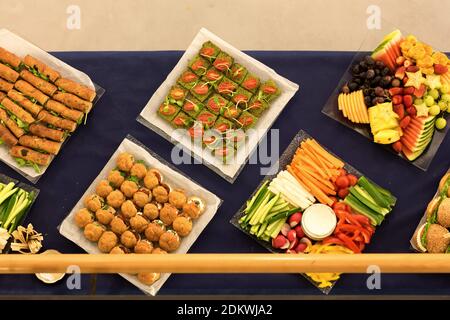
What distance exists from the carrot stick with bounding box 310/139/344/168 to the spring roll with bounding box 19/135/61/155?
1363 mm

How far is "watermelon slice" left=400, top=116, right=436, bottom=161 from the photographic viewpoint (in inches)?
135

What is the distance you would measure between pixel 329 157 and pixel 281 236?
502 mm

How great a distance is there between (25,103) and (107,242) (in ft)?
2.98

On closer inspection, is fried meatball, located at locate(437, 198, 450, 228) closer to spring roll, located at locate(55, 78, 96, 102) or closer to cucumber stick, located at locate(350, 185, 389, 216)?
cucumber stick, located at locate(350, 185, 389, 216)

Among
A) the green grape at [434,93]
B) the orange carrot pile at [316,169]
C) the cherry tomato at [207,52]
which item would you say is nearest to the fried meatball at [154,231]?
the orange carrot pile at [316,169]

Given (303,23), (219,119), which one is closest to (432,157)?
(219,119)

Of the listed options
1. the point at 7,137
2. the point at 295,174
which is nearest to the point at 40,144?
the point at 7,137

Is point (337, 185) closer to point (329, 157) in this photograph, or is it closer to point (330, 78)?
point (329, 157)

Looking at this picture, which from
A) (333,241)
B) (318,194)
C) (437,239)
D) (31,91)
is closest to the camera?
(437,239)

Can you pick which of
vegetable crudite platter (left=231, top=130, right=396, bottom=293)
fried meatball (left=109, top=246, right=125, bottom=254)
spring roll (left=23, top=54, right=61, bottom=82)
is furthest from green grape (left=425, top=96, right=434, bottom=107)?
spring roll (left=23, top=54, right=61, bottom=82)

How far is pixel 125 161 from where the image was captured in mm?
3441

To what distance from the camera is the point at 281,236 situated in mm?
3320

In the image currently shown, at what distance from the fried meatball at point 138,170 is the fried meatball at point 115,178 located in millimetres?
65

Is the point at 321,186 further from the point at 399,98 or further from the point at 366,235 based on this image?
the point at 399,98
